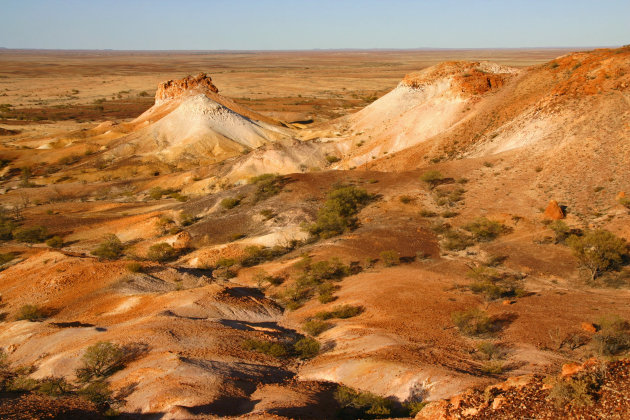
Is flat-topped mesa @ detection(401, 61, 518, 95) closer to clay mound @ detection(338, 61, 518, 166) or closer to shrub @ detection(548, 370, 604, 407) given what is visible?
clay mound @ detection(338, 61, 518, 166)

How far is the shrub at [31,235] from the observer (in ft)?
92.6

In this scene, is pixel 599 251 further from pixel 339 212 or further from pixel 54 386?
pixel 54 386

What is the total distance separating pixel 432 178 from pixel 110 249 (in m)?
18.2

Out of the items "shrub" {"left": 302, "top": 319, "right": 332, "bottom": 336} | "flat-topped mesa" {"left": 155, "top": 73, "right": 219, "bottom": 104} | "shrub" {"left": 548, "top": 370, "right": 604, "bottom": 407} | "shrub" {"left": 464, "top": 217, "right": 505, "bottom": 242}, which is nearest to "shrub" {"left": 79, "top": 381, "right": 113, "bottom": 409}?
"shrub" {"left": 302, "top": 319, "right": 332, "bottom": 336}

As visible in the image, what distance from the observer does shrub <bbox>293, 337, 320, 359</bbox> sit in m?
→ 14.5

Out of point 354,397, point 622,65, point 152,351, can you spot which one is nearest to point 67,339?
point 152,351

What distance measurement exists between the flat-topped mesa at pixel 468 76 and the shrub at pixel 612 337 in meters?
29.4

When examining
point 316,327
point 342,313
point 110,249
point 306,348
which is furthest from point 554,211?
point 110,249

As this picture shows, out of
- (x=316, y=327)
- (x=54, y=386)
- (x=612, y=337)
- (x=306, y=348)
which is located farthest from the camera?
(x=316, y=327)

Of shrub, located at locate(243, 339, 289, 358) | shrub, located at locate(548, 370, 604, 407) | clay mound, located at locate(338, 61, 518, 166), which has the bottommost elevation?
shrub, located at locate(243, 339, 289, 358)

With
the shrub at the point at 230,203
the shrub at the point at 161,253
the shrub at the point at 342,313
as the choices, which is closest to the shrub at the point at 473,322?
the shrub at the point at 342,313

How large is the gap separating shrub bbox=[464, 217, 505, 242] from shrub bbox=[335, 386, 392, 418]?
533 inches

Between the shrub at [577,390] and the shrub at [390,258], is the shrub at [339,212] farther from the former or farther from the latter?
the shrub at [577,390]

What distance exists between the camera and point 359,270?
21.2m
